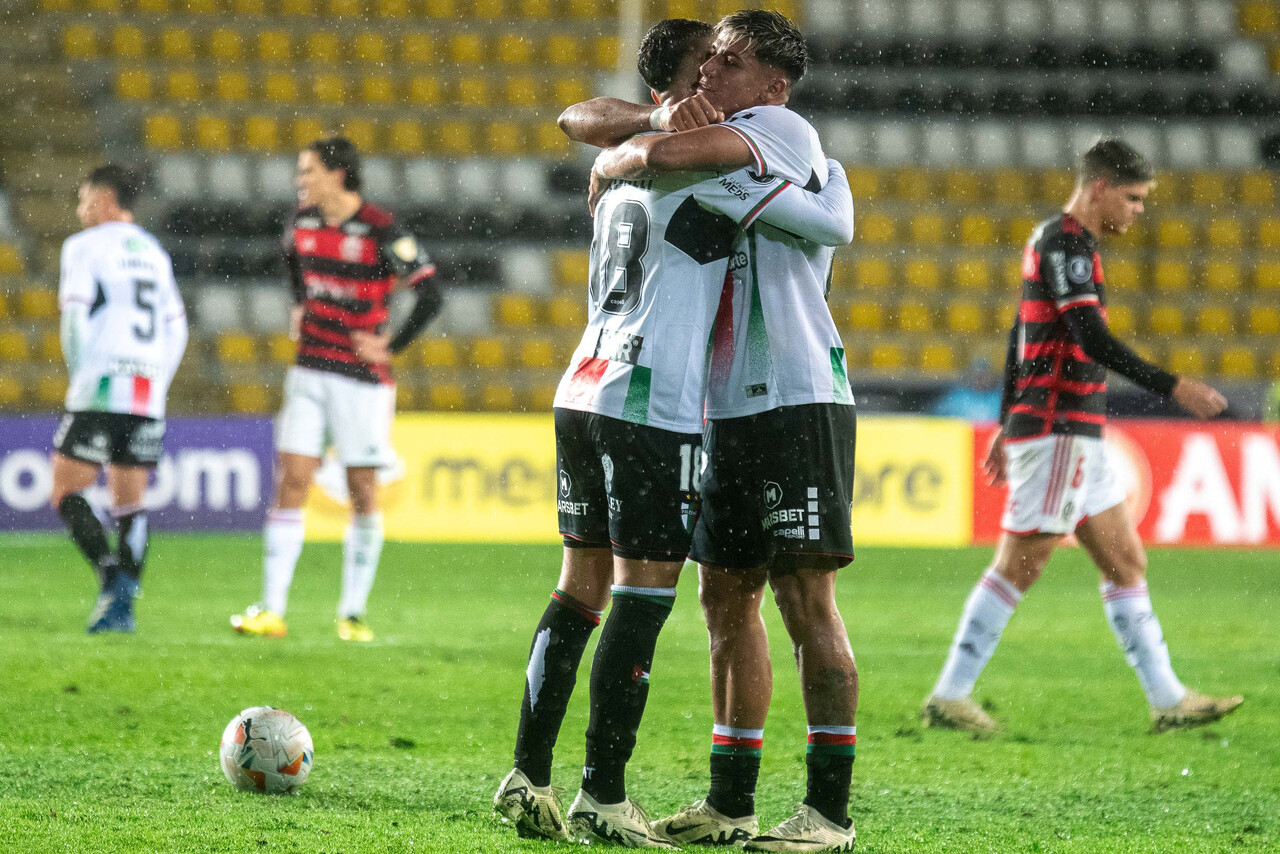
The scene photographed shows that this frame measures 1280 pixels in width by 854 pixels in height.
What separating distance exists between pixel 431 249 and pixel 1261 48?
9146 millimetres

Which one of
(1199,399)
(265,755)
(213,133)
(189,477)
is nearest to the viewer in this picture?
(265,755)

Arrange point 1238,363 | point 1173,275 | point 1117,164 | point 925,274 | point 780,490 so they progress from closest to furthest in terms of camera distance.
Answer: point 780,490 → point 1117,164 → point 1238,363 → point 925,274 → point 1173,275

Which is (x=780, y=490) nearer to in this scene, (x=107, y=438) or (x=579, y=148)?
(x=107, y=438)

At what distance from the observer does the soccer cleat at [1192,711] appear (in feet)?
15.2

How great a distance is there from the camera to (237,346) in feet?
43.4

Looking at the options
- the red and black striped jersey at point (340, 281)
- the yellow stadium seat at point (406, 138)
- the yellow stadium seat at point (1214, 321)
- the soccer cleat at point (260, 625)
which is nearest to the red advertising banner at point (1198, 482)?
the yellow stadium seat at point (1214, 321)

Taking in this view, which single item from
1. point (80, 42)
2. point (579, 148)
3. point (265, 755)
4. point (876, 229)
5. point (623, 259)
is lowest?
point (265, 755)

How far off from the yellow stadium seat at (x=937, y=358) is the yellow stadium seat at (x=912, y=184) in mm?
1802

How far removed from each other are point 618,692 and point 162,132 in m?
12.7

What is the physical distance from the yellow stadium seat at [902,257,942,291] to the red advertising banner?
13.9 feet

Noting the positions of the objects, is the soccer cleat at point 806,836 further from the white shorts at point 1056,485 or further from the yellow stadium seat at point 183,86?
the yellow stadium seat at point 183,86

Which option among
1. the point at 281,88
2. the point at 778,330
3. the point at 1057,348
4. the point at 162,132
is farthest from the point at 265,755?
the point at 281,88

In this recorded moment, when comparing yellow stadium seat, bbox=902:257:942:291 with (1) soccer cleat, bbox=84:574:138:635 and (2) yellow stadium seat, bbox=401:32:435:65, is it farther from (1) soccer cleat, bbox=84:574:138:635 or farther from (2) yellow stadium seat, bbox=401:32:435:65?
(1) soccer cleat, bbox=84:574:138:635

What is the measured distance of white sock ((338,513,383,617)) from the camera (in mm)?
6449
